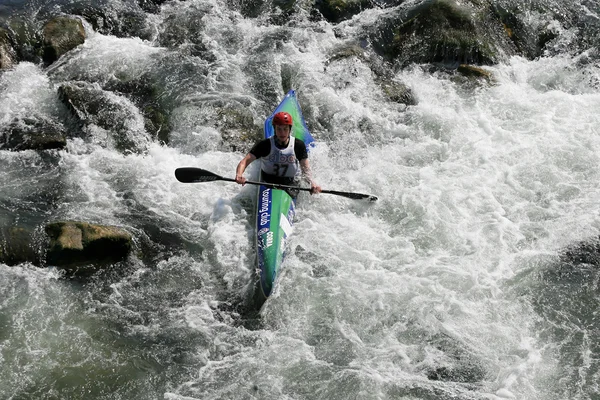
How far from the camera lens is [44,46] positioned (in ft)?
29.8

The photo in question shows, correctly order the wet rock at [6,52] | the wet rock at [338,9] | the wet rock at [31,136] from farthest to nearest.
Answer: the wet rock at [338,9] → the wet rock at [6,52] → the wet rock at [31,136]

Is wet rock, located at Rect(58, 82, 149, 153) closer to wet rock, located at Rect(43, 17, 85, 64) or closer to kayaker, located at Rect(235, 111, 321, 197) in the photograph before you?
wet rock, located at Rect(43, 17, 85, 64)

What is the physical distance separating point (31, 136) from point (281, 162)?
3.41 m

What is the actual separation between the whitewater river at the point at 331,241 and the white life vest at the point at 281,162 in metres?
0.43

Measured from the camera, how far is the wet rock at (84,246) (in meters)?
5.86

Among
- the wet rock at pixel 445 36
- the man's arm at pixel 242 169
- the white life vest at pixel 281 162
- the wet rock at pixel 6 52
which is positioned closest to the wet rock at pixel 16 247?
the man's arm at pixel 242 169

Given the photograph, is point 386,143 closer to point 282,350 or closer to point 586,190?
point 586,190

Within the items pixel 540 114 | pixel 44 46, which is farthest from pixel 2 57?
pixel 540 114

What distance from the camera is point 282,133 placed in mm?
6402

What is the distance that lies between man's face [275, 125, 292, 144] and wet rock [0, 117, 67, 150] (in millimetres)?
3003

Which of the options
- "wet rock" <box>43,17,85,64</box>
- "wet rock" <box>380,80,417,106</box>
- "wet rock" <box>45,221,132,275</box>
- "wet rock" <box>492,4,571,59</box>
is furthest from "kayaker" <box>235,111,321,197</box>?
"wet rock" <box>492,4,571,59</box>

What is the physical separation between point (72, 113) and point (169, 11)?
142 inches

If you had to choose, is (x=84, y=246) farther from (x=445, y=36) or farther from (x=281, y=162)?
(x=445, y=36)

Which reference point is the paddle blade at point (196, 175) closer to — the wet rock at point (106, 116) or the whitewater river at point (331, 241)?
the whitewater river at point (331, 241)
